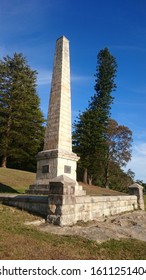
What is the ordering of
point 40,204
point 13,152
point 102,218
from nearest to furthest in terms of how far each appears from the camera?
point 40,204, point 102,218, point 13,152

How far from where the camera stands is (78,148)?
1144 inches

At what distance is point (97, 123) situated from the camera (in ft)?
99.1

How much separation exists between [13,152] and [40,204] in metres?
18.7

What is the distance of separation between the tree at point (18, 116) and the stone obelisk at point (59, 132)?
49.1ft

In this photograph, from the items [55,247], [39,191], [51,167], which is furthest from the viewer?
[51,167]

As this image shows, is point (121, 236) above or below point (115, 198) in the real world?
below

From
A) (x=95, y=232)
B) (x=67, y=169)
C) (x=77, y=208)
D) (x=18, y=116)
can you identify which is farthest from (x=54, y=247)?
(x=18, y=116)

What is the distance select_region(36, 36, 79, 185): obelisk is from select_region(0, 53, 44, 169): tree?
49.1 ft

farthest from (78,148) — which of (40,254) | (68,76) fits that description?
(40,254)

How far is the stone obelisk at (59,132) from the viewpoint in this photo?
415 inches

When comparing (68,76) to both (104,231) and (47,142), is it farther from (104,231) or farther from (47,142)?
(104,231)

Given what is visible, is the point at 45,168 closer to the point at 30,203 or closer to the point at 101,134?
the point at 30,203

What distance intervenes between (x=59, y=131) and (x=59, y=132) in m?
0.05
